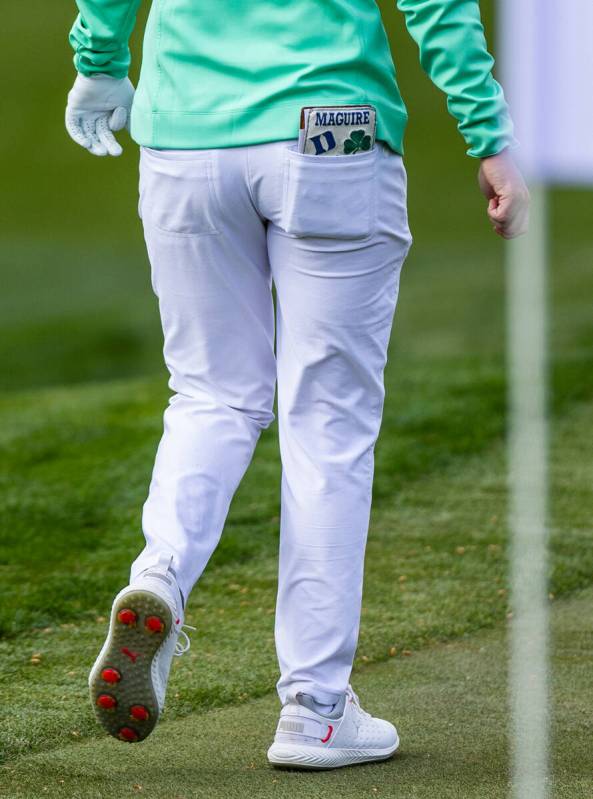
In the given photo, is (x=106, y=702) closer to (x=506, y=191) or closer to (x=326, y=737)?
(x=326, y=737)

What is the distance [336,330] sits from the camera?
231 cm

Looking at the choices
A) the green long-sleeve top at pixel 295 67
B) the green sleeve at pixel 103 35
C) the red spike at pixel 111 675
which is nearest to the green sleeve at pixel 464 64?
the green long-sleeve top at pixel 295 67

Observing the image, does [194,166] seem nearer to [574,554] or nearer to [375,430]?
[375,430]

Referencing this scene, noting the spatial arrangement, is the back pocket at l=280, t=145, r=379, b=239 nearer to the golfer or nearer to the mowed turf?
the golfer

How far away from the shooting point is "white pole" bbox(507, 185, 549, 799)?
2439mm

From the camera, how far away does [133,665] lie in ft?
6.95

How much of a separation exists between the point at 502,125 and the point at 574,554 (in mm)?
2003

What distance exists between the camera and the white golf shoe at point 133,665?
2115 millimetres

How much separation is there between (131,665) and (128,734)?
0.11 metres

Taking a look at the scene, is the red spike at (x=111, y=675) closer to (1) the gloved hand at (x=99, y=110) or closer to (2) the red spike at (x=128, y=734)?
(2) the red spike at (x=128, y=734)

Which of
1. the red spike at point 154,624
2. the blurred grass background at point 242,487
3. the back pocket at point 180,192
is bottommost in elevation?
the blurred grass background at point 242,487

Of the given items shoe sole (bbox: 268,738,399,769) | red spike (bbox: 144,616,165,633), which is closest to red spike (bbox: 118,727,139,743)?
red spike (bbox: 144,616,165,633)

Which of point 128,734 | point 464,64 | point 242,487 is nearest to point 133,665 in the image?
point 128,734

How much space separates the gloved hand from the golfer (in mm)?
59
